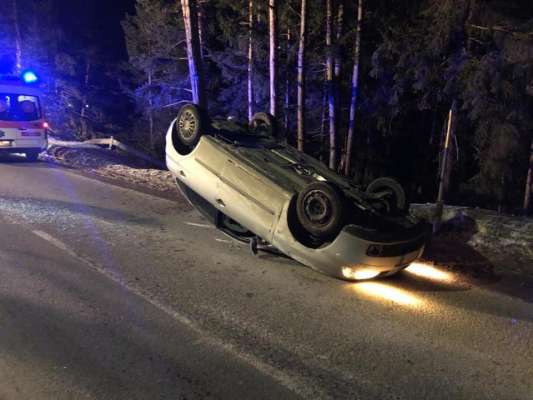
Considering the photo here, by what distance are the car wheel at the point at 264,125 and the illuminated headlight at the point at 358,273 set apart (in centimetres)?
293

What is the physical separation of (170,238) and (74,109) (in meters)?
29.2

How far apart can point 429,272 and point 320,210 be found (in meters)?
1.87

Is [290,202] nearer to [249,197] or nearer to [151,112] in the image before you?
[249,197]

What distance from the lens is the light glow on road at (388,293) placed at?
192 inches

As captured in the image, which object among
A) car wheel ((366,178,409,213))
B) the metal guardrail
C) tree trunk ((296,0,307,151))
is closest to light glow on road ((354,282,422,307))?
car wheel ((366,178,409,213))

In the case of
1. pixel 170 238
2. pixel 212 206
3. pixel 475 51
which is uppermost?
pixel 475 51

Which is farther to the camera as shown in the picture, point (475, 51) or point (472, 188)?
point (472, 188)

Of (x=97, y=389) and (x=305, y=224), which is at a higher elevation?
(x=305, y=224)

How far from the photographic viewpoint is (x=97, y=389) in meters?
3.15

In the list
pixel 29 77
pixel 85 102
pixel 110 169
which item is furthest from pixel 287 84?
pixel 85 102

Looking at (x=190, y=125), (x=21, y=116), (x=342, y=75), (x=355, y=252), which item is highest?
(x=342, y=75)

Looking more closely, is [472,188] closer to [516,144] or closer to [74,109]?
[516,144]

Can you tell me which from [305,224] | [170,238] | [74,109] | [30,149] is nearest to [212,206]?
[170,238]

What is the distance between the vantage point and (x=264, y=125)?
7492mm
